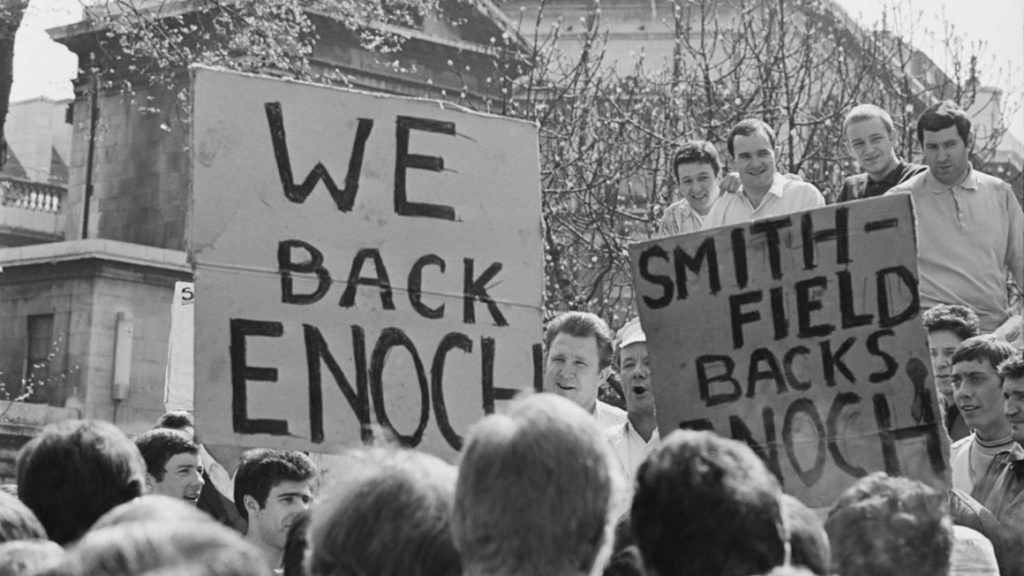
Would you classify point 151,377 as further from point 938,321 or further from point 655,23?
point 938,321

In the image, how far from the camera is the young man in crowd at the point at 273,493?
7039 millimetres

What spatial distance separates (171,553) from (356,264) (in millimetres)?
3064

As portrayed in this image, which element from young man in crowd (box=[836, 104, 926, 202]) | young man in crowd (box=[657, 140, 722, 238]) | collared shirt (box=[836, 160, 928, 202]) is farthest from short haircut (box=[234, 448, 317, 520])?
collared shirt (box=[836, 160, 928, 202])

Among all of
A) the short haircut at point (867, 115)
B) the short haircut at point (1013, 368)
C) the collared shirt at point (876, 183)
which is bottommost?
the short haircut at point (1013, 368)

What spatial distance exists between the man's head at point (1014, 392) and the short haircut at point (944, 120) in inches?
67.5

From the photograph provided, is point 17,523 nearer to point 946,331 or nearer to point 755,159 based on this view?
point 946,331

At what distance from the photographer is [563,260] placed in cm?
2248

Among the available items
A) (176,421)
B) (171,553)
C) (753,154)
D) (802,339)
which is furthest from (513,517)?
(753,154)

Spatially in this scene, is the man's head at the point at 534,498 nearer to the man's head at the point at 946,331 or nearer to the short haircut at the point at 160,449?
the short haircut at the point at 160,449

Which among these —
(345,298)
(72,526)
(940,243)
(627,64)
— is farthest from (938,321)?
(627,64)

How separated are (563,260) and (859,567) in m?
18.4

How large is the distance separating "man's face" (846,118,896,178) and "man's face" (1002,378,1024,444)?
184cm

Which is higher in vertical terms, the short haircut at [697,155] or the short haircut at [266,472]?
the short haircut at [697,155]

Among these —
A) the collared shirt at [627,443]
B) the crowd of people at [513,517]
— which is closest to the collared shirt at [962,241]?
the collared shirt at [627,443]
